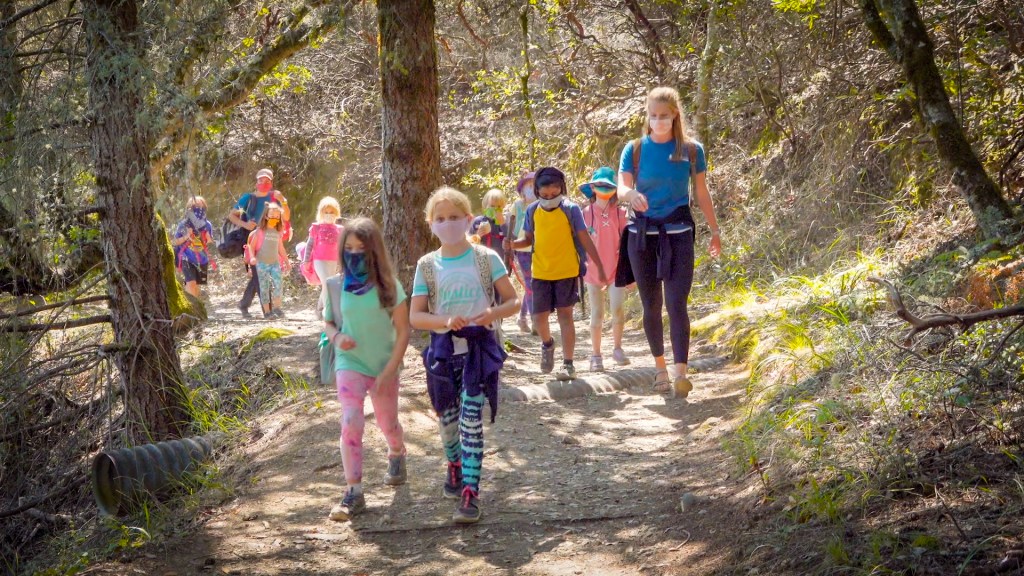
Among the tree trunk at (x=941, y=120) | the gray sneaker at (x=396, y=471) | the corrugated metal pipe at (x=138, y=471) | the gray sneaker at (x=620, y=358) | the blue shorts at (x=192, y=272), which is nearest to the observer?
the gray sneaker at (x=396, y=471)

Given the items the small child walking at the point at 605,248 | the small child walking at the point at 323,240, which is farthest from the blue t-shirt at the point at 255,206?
the small child walking at the point at 605,248

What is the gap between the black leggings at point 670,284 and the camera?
21.1 ft

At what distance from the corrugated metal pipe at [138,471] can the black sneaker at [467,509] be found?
2.22m

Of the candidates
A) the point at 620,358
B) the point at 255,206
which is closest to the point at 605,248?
the point at 620,358

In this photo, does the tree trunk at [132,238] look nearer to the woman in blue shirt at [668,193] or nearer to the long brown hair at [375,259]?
the long brown hair at [375,259]

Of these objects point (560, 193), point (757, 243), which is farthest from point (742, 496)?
point (757, 243)

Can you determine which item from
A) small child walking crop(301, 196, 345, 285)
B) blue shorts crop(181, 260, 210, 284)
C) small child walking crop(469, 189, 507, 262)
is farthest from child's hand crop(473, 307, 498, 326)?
blue shorts crop(181, 260, 210, 284)

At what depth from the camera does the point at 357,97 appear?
2081 centimetres

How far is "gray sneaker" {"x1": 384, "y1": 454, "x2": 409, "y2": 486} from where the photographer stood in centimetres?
554

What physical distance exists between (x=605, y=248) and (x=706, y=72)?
14.9 feet

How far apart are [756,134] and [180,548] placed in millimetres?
10951

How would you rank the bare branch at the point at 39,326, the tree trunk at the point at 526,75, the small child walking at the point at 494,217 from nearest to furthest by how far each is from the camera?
the bare branch at the point at 39,326 → the small child walking at the point at 494,217 → the tree trunk at the point at 526,75

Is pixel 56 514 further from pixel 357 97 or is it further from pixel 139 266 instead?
pixel 357 97

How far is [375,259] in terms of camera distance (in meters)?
5.18
